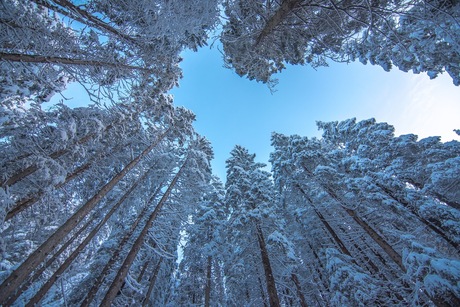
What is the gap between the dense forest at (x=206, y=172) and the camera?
225 inches

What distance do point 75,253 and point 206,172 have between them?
983 centimetres

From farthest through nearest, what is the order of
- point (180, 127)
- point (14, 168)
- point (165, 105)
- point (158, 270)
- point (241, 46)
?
point (180, 127) → point (158, 270) → point (165, 105) → point (241, 46) → point (14, 168)

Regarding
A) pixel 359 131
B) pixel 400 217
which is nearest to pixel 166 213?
pixel 400 217

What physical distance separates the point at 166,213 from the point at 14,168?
666 cm

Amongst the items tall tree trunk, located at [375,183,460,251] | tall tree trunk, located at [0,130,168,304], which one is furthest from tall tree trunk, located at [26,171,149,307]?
tall tree trunk, located at [375,183,460,251]

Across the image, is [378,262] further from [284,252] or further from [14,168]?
[14,168]

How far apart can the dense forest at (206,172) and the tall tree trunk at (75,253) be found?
0.26ft

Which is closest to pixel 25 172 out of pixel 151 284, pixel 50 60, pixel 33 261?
pixel 33 261

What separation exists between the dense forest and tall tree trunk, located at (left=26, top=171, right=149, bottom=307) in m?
0.08

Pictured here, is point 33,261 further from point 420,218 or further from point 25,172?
point 420,218

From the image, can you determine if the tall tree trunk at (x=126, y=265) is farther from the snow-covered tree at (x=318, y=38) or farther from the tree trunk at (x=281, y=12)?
the tree trunk at (x=281, y=12)

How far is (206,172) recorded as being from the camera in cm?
1734

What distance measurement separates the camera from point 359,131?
15969 millimetres

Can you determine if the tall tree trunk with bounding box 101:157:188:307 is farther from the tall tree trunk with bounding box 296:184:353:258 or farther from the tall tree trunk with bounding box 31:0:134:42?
the tall tree trunk with bounding box 296:184:353:258
